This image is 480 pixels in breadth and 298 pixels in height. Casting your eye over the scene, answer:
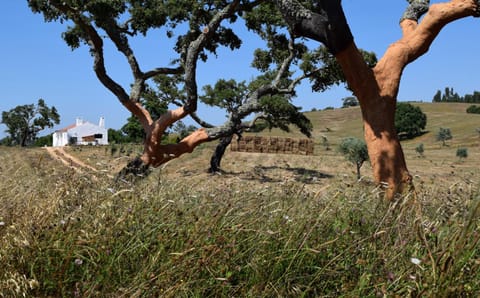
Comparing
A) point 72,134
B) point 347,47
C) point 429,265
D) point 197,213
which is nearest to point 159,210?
point 197,213

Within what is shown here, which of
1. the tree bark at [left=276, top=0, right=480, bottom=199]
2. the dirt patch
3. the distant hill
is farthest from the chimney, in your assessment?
the tree bark at [left=276, top=0, right=480, bottom=199]

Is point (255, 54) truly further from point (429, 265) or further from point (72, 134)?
point (72, 134)

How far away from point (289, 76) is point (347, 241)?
54.4 feet

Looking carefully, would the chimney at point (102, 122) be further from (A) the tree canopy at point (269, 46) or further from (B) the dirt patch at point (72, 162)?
(A) the tree canopy at point (269, 46)

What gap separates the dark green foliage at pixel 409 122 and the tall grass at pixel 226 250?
6376cm

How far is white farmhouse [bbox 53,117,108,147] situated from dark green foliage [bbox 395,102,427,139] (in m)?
42.6

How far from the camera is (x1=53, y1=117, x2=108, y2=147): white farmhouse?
2761 inches

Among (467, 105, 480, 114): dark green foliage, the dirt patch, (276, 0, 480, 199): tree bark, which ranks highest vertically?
(467, 105, 480, 114): dark green foliage

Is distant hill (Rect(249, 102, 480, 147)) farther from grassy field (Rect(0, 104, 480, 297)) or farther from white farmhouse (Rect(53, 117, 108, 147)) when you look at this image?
grassy field (Rect(0, 104, 480, 297))

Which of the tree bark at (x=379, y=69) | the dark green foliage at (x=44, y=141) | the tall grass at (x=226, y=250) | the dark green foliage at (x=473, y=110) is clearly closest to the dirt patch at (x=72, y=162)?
the tall grass at (x=226, y=250)

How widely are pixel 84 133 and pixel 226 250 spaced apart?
236ft

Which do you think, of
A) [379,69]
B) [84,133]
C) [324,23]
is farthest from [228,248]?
[84,133]

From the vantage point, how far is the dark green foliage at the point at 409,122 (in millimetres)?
64250

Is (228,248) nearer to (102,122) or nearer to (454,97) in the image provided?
(102,122)
